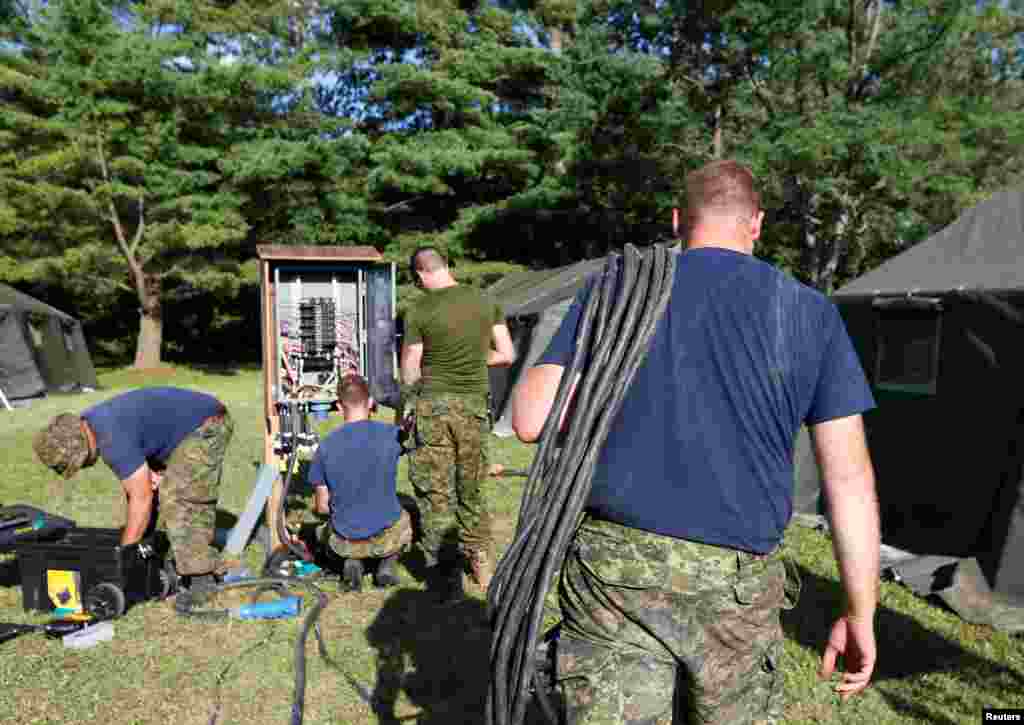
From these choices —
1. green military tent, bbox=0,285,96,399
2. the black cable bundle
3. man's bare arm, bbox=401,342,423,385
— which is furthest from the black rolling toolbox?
green military tent, bbox=0,285,96,399

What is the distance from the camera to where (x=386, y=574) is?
15.3 feet

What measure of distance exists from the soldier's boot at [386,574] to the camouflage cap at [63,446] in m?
1.79

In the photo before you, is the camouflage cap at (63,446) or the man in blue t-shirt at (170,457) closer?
the camouflage cap at (63,446)

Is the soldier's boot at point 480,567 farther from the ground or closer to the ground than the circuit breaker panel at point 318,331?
closer to the ground

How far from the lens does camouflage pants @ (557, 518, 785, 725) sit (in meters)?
1.62

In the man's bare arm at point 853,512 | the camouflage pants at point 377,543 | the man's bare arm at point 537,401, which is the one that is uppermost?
the man's bare arm at point 537,401

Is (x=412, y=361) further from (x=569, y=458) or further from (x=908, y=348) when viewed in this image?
(x=908, y=348)

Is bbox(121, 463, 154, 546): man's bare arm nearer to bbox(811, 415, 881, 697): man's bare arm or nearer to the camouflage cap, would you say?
the camouflage cap

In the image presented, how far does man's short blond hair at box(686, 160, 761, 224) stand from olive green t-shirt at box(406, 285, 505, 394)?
269 cm

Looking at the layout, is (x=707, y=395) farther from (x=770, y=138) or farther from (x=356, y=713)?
(x=770, y=138)

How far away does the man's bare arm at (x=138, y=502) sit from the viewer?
3.92 m

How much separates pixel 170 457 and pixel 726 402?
3597mm

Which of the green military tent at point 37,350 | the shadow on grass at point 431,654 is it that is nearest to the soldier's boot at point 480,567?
the shadow on grass at point 431,654

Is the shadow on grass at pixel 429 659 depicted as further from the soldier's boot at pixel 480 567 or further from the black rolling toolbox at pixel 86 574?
the black rolling toolbox at pixel 86 574
